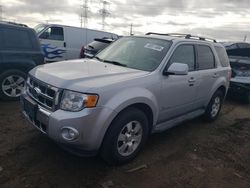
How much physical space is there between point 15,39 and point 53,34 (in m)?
6.68

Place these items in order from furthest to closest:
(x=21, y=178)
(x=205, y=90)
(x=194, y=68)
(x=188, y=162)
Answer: (x=205, y=90), (x=194, y=68), (x=188, y=162), (x=21, y=178)

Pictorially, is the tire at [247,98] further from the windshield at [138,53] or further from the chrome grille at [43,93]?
the chrome grille at [43,93]

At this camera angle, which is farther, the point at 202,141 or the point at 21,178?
the point at 202,141

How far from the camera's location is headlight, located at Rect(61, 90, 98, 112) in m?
3.28

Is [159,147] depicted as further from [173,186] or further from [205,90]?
[205,90]

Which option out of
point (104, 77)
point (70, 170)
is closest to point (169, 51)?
point (104, 77)

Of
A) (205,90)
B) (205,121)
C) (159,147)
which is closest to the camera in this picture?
(159,147)

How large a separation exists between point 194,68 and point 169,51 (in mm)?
843

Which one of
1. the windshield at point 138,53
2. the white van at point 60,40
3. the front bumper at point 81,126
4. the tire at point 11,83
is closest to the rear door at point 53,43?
the white van at point 60,40

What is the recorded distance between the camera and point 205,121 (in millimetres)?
6246

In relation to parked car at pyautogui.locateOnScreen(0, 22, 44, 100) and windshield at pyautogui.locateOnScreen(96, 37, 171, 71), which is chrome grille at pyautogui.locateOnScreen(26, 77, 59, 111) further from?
parked car at pyautogui.locateOnScreen(0, 22, 44, 100)

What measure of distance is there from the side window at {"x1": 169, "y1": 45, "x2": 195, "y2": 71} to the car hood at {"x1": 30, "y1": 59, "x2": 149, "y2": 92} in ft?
2.57

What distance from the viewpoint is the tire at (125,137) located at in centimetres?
356

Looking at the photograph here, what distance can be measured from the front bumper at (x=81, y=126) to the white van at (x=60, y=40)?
9.81m
